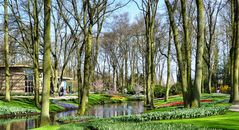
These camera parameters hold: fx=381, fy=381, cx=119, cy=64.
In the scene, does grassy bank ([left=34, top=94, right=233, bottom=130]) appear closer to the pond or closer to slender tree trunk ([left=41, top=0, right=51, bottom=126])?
slender tree trunk ([left=41, top=0, right=51, bottom=126])

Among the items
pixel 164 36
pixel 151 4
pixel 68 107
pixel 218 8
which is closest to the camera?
pixel 151 4

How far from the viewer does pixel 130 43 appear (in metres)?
74.1

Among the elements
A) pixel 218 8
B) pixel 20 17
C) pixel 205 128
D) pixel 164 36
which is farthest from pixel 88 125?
pixel 164 36

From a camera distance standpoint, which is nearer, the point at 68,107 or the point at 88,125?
the point at 88,125

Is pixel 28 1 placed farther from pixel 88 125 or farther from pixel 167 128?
pixel 167 128

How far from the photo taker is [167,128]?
11.8m

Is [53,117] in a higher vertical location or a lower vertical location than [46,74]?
lower

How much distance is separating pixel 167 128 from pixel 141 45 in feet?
188

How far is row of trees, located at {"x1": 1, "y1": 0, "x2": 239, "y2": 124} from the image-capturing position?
67.4 ft

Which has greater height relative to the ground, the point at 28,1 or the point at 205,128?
the point at 28,1

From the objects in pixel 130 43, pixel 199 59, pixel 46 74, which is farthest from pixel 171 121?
pixel 130 43

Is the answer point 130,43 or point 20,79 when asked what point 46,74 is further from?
point 130,43

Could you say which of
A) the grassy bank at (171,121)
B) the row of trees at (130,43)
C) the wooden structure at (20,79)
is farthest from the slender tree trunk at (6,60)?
the wooden structure at (20,79)

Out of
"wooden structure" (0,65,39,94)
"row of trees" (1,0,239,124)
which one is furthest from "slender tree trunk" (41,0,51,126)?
"wooden structure" (0,65,39,94)
